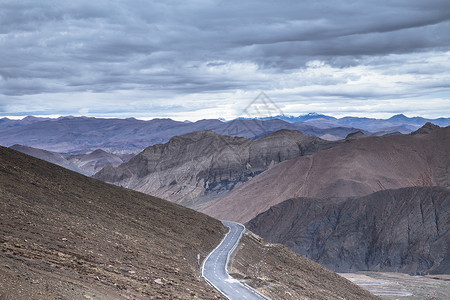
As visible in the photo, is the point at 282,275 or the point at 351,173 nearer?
the point at 282,275


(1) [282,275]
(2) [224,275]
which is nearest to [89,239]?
(2) [224,275]

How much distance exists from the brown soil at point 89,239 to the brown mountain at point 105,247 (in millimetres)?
98

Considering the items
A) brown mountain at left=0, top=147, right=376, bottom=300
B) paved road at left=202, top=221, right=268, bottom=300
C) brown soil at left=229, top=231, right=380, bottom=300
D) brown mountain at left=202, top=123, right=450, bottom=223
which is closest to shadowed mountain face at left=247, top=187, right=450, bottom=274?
brown mountain at left=202, top=123, right=450, bottom=223

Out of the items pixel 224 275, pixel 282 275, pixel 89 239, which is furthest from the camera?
pixel 282 275

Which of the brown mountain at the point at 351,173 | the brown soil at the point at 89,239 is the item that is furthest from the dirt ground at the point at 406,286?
the brown mountain at the point at 351,173

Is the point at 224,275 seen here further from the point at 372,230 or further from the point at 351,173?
the point at 351,173

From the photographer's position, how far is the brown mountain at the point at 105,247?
98.0 ft

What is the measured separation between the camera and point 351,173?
153250 mm

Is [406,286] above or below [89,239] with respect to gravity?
below

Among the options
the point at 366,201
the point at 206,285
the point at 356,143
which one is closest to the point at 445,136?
the point at 356,143

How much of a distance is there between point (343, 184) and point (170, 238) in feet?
328

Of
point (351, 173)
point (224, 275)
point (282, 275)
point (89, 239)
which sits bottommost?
point (351, 173)

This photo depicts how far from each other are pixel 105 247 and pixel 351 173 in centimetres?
11975

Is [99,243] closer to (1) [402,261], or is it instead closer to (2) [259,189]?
(1) [402,261]
